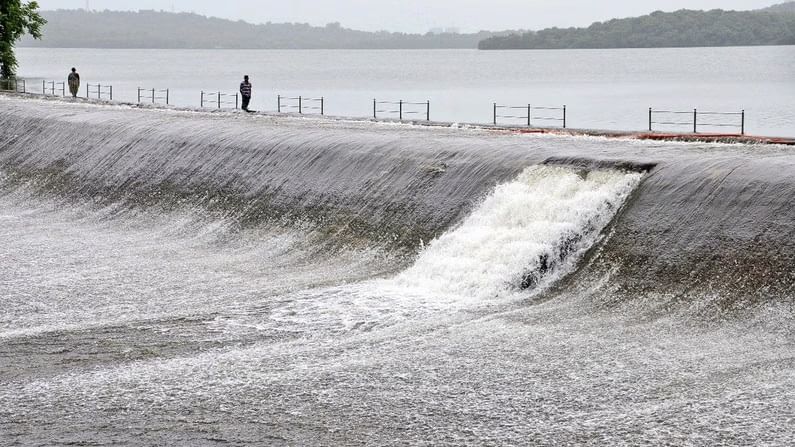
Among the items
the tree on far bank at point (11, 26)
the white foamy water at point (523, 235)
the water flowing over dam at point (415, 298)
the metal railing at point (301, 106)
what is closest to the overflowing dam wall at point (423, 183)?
the water flowing over dam at point (415, 298)

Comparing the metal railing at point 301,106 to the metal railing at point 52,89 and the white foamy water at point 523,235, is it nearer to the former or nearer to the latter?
the metal railing at point 52,89

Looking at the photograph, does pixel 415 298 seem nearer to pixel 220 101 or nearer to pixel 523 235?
pixel 523 235

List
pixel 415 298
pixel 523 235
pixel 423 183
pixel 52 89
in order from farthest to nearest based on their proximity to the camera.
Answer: pixel 52 89 < pixel 423 183 < pixel 523 235 < pixel 415 298

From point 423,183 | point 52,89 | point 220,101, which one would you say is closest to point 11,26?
point 52,89

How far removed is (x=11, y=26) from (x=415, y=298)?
201 ft

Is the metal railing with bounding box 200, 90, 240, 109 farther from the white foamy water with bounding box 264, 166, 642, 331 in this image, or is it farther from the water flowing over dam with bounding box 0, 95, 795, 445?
the white foamy water with bounding box 264, 166, 642, 331

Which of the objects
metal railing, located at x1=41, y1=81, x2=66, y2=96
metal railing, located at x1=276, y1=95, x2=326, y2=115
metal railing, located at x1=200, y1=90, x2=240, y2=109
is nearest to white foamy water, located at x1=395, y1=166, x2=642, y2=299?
metal railing, located at x1=276, y1=95, x2=326, y2=115

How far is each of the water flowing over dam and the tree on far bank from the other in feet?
150

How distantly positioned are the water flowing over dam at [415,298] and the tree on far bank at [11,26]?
45.8m

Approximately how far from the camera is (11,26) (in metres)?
73.9

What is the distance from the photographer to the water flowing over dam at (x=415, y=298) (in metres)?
14.0

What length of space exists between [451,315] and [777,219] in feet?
19.0

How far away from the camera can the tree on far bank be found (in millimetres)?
73812

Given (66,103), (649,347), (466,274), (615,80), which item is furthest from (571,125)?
(615,80)
